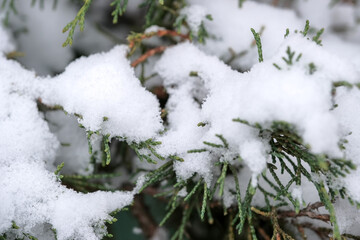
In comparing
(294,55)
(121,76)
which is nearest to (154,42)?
(121,76)

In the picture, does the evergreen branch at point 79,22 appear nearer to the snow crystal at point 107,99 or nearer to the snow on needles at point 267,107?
the snow crystal at point 107,99

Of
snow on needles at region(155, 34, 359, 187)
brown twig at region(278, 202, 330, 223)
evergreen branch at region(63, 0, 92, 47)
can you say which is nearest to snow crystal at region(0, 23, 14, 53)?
evergreen branch at region(63, 0, 92, 47)

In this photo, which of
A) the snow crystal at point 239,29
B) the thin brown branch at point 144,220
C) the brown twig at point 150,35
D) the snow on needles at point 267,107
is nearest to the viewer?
the snow on needles at point 267,107

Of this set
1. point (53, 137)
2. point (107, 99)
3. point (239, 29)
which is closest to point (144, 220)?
point (53, 137)

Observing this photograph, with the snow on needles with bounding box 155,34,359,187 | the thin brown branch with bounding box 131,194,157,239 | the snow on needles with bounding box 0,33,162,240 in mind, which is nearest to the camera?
the snow on needles with bounding box 155,34,359,187

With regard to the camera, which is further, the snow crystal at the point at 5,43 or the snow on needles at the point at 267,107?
the snow crystal at the point at 5,43

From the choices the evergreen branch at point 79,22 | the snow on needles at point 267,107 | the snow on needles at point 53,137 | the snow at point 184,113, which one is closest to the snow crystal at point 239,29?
the snow at point 184,113

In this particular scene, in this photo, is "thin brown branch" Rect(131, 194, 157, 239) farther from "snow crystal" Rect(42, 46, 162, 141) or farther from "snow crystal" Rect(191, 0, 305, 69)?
"snow crystal" Rect(191, 0, 305, 69)

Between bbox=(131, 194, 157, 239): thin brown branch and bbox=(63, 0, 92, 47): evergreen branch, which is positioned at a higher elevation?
bbox=(63, 0, 92, 47): evergreen branch

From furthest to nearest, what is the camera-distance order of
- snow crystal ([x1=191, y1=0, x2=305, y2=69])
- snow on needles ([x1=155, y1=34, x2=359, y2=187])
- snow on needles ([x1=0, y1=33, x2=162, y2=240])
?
snow crystal ([x1=191, y1=0, x2=305, y2=69]) → snow on needles ([x1=0, y1=33, x2=162, y2=240]) → snow on needles ([x1=155, y1=34, x2=359, y2=187])

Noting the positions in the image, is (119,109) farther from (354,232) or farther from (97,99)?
(354,232)

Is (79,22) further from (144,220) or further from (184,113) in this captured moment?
(144,220)
